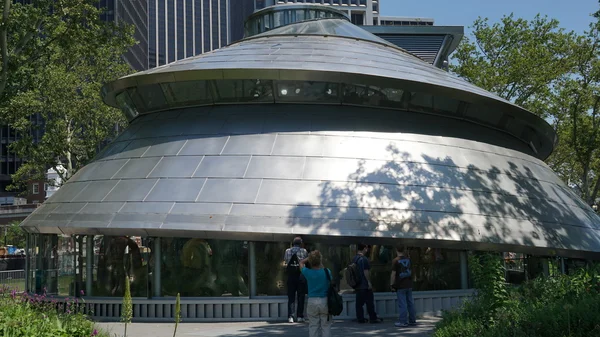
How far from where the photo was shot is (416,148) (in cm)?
1761

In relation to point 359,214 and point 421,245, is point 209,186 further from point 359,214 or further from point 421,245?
point 421,245

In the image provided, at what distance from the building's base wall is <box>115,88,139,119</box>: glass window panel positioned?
689cm

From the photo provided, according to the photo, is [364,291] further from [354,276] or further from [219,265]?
[219,265]

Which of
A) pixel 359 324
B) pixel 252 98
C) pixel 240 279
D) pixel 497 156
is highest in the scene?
pixel 252 98

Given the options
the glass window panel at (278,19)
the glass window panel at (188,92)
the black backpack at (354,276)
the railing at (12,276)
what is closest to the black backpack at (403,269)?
the black backpack at (354,276)

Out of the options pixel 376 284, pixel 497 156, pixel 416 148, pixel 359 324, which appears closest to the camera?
pixel 359 324

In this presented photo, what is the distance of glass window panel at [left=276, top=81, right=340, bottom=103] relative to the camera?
18250 mm

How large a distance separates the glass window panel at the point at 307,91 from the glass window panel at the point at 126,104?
5085mm

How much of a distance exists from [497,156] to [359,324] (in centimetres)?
709

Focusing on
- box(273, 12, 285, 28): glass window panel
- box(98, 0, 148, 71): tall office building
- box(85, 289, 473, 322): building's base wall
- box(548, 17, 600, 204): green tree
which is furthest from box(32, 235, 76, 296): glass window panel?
box(98, 0, 148, 71): tall office building

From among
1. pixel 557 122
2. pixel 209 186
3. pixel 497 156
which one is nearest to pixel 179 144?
pixel 209 186

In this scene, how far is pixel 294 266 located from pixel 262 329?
5.49 ft

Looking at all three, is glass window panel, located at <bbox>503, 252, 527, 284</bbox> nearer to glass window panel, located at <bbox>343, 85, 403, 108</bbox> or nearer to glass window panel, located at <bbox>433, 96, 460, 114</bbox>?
glass window panel, located at <bbox>433, 96, 460, 114</bbox>

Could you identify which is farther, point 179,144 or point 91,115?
point 91,115
